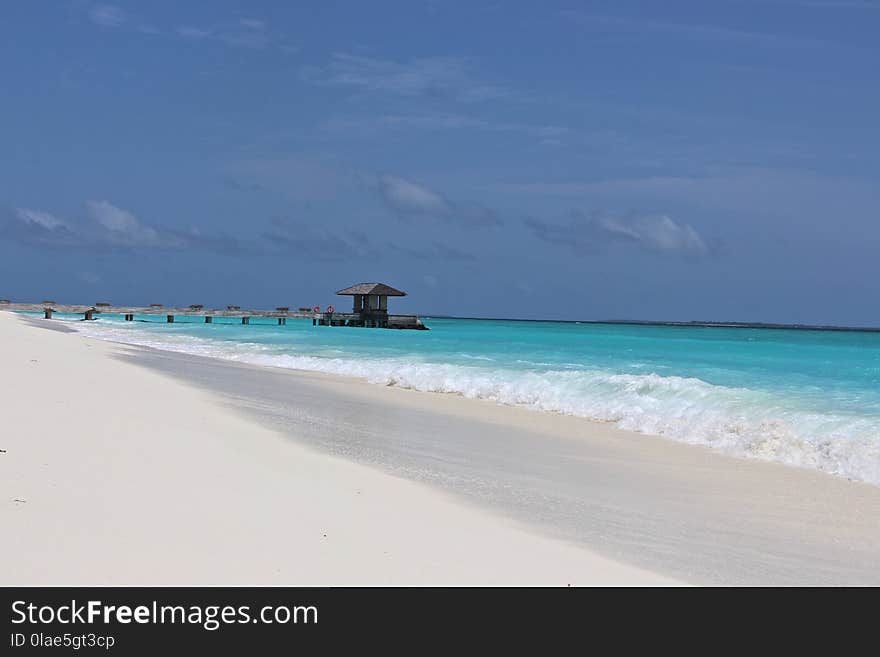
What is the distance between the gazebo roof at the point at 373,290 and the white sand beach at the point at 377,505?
50.3 m

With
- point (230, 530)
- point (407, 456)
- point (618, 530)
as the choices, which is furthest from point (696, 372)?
point (230, 530)

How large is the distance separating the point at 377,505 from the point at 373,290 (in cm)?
5534

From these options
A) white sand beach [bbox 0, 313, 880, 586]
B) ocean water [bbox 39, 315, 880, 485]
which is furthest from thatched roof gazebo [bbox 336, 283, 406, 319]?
white sand beach [bbox 0, 313, 880, 586]

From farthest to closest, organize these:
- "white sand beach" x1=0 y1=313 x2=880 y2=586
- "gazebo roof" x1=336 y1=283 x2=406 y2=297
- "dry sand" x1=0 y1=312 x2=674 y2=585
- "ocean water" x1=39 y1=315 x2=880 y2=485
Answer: "gazebo roof" x1=336 y1=283 x2=406 y2=297 < "ocean water" x1=39 y1=315 x2=880 y2=485 < "white sand beach" x1=0 y1=313 x2=880 y2=586 < "dry sand" x1=0 y1=312 x2=674 y2=585

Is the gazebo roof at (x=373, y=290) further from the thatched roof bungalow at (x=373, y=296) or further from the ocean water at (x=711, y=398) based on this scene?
the ocean water at (x=711, y=398)

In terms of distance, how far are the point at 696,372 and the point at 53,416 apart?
16451 mm

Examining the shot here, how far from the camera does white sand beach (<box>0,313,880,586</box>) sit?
3.63 meters

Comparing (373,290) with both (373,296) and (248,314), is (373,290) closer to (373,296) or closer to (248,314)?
(373,296)

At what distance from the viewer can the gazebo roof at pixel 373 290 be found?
197ft

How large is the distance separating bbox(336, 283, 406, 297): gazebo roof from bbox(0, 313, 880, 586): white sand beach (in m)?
50.3
